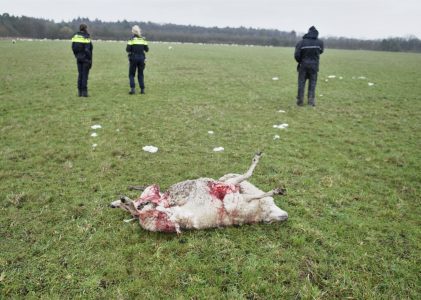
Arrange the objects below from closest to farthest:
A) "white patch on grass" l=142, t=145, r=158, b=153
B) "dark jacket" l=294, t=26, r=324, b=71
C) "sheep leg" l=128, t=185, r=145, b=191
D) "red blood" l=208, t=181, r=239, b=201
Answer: "red blood" l=208, t=181, r=239, b=201 → "sheep leg" l=128, t=185, r=145, b=191 → "white patch on grass" l=142, t=145, r=158, b=153 → "dark jacket" l=294, t=26, r=324, b=71

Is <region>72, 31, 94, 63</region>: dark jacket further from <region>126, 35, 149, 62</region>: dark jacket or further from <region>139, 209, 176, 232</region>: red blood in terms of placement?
<region>139, 209, 176, 232</region>: red blood

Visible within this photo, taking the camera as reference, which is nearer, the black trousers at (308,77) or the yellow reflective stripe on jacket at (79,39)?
the yellow reflective stripe on jacket at (79,39)

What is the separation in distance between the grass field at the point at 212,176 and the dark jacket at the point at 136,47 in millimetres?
1964

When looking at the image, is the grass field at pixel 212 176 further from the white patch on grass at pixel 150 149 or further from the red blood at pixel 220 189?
the red blood at pixel 220 189

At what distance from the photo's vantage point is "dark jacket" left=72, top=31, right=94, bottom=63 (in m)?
13.6

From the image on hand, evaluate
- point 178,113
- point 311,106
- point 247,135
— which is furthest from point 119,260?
point 311,106

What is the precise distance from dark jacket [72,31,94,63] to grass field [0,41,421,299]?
6.03ft

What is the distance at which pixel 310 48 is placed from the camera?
44.3 ft

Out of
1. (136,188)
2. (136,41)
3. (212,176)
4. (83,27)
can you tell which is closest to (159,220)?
(136,188)

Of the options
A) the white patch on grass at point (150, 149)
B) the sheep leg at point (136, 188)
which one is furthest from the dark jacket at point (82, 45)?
the sheep leg at point (136, 188)

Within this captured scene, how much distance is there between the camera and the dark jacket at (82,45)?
13633 mm

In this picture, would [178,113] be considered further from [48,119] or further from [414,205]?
[414,205]

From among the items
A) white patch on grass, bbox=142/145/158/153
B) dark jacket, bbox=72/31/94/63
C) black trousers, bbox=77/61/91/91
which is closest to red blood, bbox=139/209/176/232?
white patch on grass, bbox=142/145/158/153

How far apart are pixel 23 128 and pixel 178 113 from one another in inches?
209
